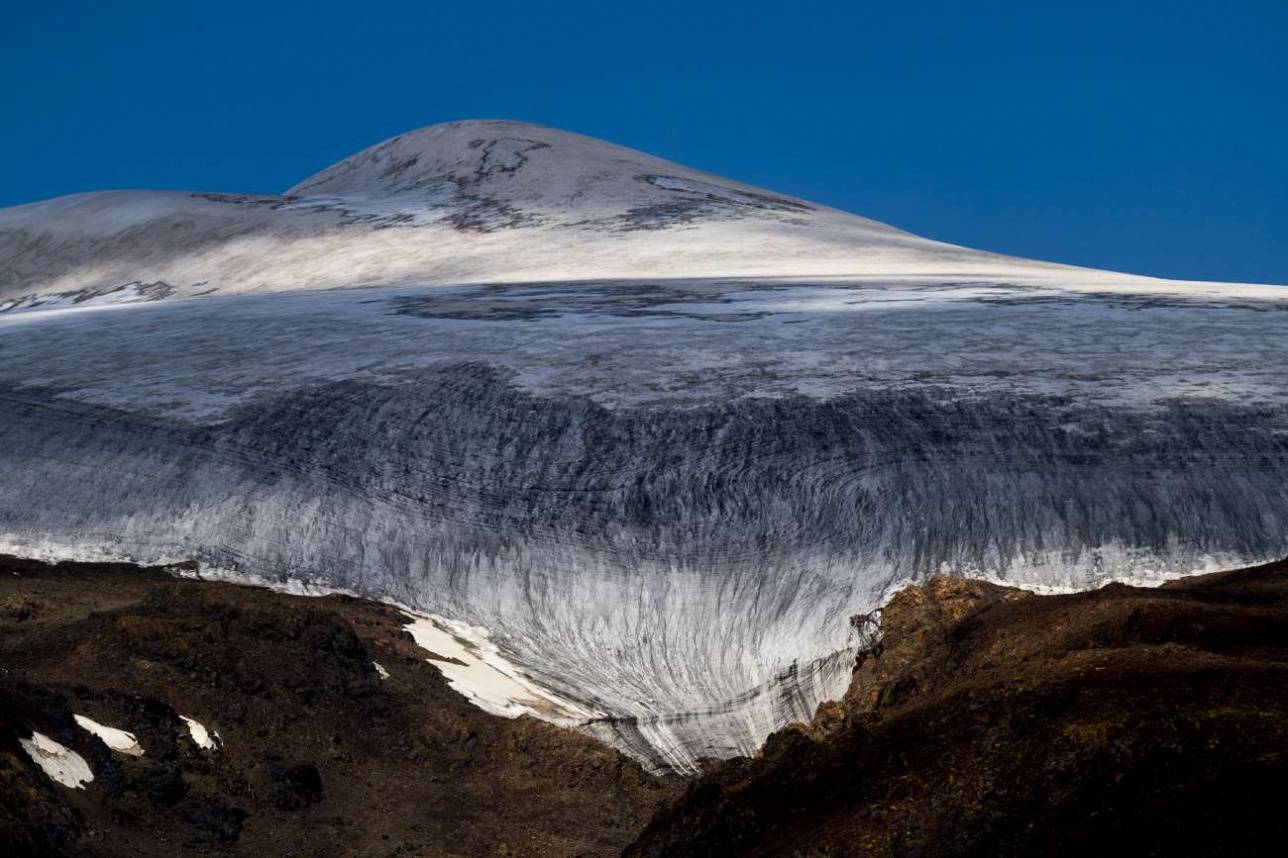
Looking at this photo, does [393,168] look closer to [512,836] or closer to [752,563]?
[752,563]

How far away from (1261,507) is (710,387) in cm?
377

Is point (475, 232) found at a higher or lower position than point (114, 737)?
higher

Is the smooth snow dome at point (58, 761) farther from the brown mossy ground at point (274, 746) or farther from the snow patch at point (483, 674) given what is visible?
the snow patch at point (483, 674)

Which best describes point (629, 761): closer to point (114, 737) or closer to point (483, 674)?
point (483, 674)

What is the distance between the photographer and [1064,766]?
4.40 metres

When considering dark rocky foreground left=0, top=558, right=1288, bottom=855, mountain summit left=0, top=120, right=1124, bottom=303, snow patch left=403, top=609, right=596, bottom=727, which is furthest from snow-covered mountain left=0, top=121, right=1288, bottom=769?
mountain summit left=0, top=120, right=1124, bottom=303

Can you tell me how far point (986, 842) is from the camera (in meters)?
4.21

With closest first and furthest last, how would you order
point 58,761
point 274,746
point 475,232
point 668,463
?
point 58,761
point 274,746
point 668,463
point 475,232

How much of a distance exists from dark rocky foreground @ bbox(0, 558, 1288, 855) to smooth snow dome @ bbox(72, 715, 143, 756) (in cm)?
6

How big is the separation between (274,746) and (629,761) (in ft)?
6.08

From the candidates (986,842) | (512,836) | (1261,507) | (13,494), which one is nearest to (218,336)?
(13,494)

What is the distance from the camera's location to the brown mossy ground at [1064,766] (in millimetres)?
4051

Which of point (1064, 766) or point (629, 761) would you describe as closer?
point (1064, 766)

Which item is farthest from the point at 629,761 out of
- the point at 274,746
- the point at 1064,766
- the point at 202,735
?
the point at 1064,766
